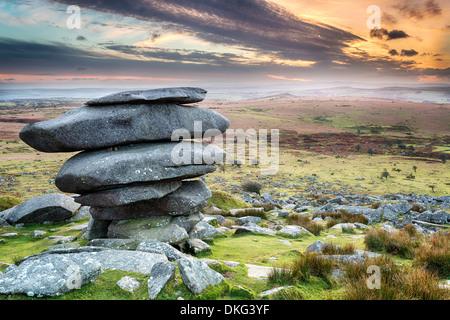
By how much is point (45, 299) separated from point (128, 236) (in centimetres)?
612

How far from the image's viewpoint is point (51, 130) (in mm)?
11406

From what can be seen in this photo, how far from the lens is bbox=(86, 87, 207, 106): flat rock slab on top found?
39.2 ft

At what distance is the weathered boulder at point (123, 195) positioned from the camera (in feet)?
38.4

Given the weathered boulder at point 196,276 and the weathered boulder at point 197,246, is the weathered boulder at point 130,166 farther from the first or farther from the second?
the weathered boulder at point 196,276

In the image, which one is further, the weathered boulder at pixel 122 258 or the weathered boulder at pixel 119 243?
the weathered boulder at pixel 119 243

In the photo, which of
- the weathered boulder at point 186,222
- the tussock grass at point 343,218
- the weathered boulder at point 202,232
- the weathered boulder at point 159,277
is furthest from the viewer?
the tussock grass at point 343,218

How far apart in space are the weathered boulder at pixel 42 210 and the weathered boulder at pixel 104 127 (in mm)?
5945

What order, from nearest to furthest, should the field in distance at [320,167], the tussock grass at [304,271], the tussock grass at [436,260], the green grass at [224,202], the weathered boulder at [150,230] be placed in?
1. the tussock grass at [304,271]
2. the tussock grass at [436,260]
3. the weathered boulder at [150,230]
4. the green grass at [224,202]
5. the field in distance at [320,167]

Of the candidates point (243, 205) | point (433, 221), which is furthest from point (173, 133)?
point (433, 221)

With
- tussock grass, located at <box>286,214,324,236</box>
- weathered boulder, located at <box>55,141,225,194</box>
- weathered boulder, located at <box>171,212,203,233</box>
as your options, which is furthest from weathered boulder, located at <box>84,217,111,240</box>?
tussock grass, located at <box>286,214,324,236</box>

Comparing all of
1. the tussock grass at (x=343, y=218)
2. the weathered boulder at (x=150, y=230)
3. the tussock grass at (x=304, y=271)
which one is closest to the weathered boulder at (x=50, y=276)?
the tussock grass at (x=304, y=271)

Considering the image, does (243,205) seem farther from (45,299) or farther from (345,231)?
(45,299)

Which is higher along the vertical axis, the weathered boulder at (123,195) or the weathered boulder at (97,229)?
the weathered boulder at (123,195)

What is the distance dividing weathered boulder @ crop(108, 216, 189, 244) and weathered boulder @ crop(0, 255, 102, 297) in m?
4.93
